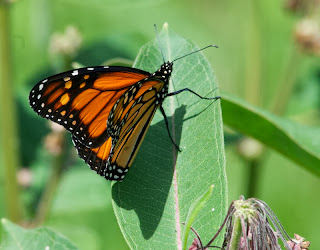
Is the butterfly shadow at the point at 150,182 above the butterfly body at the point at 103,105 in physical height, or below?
below

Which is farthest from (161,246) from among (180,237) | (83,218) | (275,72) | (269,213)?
(275,72)

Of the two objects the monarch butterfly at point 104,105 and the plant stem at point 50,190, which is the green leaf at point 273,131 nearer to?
the monarch butterfly at point 104,105

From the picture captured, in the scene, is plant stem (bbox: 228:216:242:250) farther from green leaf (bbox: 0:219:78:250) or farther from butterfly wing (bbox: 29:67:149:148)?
butterfly wing (bbox: 29:67:149:148)

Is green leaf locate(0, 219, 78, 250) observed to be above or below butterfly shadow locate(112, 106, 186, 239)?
below

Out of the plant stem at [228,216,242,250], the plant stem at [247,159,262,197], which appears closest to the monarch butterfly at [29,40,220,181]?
the plant stem at [228,216,242,250]

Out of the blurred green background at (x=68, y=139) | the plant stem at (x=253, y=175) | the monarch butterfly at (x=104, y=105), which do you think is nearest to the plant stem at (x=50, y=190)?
the blurred green background at (x=68, y=139)

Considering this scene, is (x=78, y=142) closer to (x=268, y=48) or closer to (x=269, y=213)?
(x=269, y=213)
